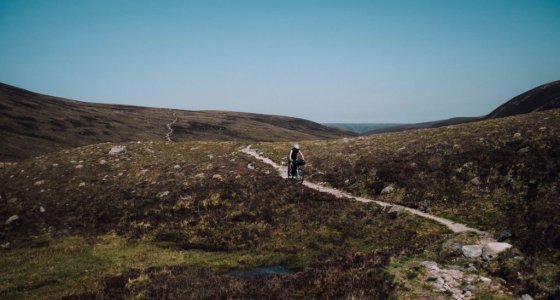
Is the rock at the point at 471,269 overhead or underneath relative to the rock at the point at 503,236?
underneath

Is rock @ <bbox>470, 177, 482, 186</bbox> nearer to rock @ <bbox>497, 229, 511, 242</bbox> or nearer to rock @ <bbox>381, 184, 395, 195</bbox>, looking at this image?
rock @ <bbox>381, 184, 395, 195</bbox>

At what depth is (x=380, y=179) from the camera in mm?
30141

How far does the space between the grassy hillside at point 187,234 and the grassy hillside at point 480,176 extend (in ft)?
11.2

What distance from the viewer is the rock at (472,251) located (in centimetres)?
1490

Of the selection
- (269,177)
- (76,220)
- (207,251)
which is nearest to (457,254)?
(207,251)

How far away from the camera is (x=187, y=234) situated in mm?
25141

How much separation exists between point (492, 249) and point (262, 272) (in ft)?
32.7

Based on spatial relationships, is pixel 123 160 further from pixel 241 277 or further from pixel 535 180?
pixel 535 180

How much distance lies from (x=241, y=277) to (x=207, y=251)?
6.12 metres

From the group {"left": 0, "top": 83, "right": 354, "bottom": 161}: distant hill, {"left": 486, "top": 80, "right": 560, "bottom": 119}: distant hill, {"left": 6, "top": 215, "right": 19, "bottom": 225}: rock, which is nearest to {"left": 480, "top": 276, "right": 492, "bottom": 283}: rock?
{"left": 6, "top": 215, "right": 19, "bottom": 225}: rock

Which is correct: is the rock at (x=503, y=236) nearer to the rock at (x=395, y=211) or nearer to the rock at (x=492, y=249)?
the rock at (x=492, y=249)

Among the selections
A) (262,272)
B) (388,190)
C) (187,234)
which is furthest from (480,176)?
(187,234)

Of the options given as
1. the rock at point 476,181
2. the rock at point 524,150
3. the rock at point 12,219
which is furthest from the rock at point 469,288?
A: the rock at point 12,219

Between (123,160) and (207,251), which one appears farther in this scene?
(123,160)
